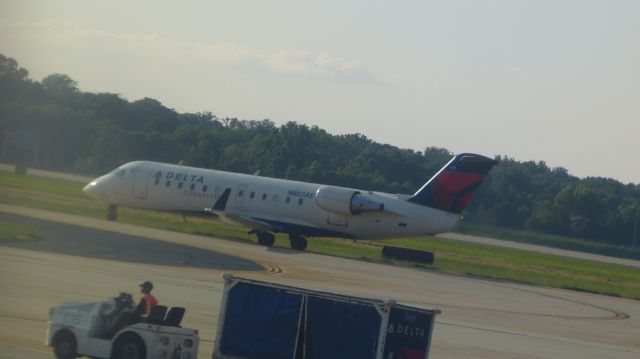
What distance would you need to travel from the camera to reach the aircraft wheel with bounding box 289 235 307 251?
56.8 meters

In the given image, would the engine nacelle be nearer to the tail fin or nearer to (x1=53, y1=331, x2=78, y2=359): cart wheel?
A: the tail fin

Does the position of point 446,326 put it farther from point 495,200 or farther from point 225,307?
point 495,200

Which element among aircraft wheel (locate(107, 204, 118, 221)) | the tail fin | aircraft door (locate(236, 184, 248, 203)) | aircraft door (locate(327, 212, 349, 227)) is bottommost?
→ aircraft wheel (locate(107, 204, 118, 221))

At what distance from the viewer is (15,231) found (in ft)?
152

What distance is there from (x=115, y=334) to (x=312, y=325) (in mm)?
3755

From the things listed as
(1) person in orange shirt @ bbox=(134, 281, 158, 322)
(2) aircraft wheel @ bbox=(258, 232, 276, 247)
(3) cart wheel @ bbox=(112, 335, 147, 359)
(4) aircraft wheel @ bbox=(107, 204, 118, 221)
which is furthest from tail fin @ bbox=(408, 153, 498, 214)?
(3) cart wheel @ bbox=(112, 335, 147, 359)

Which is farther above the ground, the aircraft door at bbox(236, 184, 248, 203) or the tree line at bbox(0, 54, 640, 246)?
the tree line at bbox(0, 54, 640, 246)

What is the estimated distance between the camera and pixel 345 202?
179 ft

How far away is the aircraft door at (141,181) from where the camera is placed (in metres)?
59.9

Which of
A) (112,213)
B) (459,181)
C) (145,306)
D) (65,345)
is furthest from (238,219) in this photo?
(65,345)

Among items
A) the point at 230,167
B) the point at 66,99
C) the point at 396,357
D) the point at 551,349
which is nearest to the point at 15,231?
the point at 551,349

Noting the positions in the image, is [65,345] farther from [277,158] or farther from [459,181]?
[277,158]

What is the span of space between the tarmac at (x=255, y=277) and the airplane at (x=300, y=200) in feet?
6.52

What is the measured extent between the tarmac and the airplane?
1.99m
